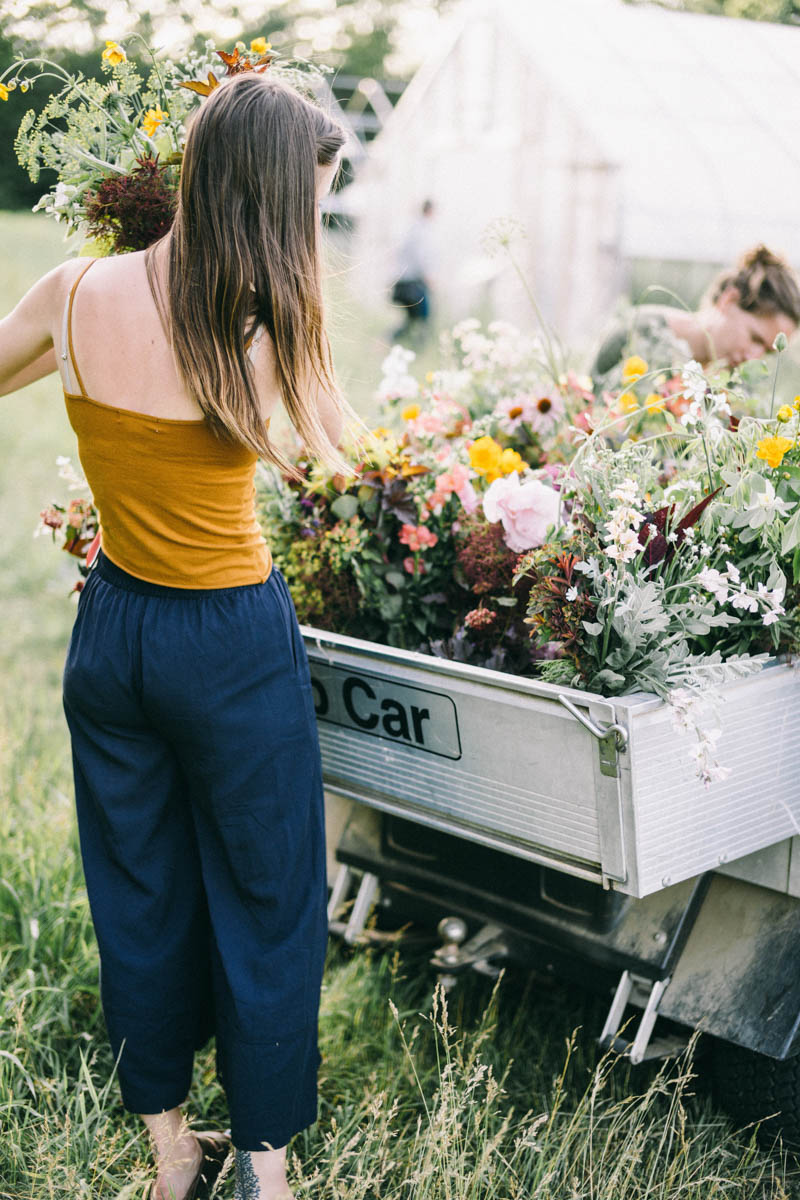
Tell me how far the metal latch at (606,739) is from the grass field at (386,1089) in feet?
1.83

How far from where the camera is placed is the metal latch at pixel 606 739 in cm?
180

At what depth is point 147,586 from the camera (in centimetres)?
188

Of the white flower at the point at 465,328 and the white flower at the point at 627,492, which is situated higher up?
the white flower at the point at 627,492

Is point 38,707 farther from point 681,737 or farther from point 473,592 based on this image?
point 681,737

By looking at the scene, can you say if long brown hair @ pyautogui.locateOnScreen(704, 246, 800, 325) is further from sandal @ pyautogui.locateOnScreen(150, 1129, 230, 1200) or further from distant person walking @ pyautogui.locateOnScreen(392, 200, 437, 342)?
distant person walking @ pyautogui.locateOnScreen(392, 200, 437, 342)

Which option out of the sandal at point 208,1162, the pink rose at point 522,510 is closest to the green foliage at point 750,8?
the pink rose at point 522,510

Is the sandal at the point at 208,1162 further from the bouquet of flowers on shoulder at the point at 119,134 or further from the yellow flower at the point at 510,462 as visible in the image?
the bouquet of flowers on shoulder at the point at 119,134

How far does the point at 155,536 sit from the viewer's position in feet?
6.06

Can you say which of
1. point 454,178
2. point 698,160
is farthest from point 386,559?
point 454,178

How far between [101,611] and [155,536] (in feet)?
0.55

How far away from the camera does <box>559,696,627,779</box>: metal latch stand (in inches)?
71.0

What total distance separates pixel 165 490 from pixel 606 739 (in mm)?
806

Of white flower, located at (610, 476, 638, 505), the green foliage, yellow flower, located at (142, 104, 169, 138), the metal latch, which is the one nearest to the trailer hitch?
the metal latch

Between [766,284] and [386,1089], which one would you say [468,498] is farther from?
[766,284]
